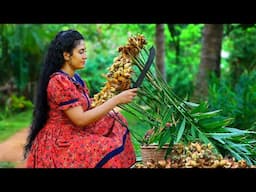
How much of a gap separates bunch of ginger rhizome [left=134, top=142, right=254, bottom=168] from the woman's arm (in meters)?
0.38

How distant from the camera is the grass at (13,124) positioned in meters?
8.49

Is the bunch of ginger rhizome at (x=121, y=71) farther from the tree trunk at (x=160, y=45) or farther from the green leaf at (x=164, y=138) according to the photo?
the tree trunk at (x=160, y=45)

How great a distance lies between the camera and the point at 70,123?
3080mm

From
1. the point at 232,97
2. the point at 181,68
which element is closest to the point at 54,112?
the point at 232,97

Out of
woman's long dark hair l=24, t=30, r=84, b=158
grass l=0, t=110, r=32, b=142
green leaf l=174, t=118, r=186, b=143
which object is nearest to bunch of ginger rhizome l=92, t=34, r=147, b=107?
woman's long dark hair l=24, t=30, r=84, b=158

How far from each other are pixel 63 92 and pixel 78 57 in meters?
0.22

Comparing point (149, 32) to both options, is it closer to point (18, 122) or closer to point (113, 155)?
point (18, 122)

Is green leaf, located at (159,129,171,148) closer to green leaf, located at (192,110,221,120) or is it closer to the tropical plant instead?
the tropical plant

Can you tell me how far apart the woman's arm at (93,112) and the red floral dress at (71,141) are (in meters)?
0.04

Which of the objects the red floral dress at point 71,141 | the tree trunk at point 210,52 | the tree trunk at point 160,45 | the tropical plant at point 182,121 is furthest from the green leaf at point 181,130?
the tree trunk at point 160,45

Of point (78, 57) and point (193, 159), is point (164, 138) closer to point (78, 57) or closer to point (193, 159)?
point (193, 159)

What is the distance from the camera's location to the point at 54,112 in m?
3.11
